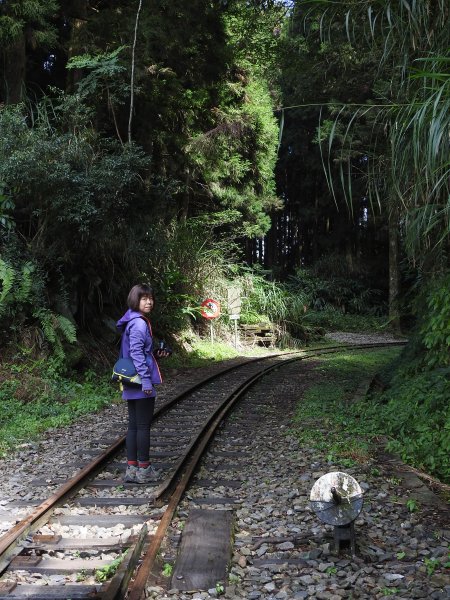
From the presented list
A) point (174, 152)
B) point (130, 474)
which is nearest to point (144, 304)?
point (130, 474)

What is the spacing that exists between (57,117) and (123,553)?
9.13 metres

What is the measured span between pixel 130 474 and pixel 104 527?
103cm

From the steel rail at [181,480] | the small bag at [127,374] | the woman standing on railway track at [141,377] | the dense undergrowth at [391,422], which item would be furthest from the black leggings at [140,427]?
the dense undergrowth at [391,422]

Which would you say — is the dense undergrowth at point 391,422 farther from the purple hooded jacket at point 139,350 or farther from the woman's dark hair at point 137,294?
the woman's dark hair at point 137,294

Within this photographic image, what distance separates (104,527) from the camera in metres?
3.99

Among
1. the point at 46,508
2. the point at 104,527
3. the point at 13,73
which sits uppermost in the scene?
the point at 13,73

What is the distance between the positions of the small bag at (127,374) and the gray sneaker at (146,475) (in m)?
0.80

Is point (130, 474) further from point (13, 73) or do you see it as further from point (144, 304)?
point (13, 73)

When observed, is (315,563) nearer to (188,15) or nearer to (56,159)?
(56,159)

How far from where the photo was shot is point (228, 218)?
61.9ft

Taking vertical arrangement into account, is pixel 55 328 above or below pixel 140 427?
above

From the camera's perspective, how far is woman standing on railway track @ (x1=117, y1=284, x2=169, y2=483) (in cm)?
496

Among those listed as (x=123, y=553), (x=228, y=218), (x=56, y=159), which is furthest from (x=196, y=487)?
(x=228, y=218)

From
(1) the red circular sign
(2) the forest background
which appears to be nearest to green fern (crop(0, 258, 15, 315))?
(2) the forest background
